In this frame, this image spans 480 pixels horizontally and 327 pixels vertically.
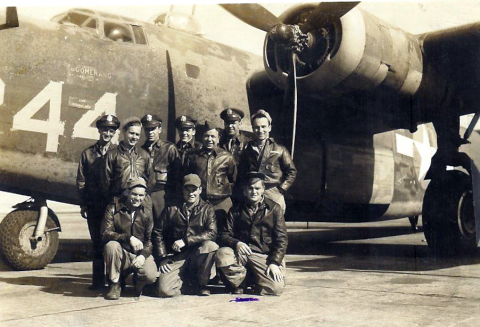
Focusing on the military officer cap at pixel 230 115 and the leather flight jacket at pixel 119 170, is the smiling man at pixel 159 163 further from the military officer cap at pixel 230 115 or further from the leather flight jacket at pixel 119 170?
the military officer cap at pixel 230 115

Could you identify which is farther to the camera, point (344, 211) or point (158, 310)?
point (344, 211)

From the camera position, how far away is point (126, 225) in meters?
5.56

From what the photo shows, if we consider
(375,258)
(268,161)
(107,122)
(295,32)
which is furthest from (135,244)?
(375,258)

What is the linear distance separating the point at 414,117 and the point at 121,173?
5.37m

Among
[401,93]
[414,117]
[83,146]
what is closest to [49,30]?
[83,146]

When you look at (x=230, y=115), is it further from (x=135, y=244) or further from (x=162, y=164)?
(x=135, y=244)

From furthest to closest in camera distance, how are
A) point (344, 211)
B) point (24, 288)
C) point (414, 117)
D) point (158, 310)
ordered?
point (344, 211), point (414, 117), point (24, 288), point (158, 310)

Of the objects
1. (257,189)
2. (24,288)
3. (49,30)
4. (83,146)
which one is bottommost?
(24,288)

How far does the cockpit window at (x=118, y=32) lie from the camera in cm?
809

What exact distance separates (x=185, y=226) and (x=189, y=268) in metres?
0.44

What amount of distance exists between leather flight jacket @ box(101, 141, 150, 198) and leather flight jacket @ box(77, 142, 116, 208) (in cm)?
9

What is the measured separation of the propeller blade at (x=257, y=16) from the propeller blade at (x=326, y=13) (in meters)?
0.56

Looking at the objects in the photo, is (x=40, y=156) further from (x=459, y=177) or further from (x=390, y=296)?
(x=459, y=177)

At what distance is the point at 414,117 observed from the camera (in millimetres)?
9258
